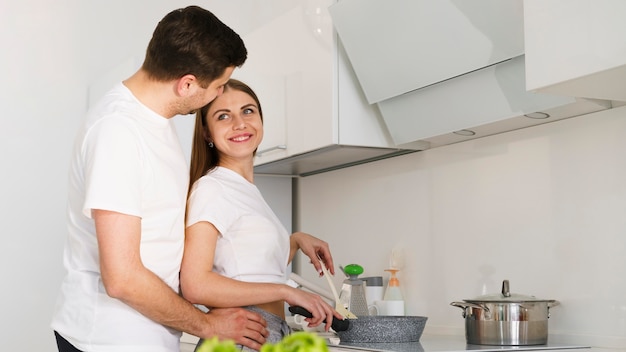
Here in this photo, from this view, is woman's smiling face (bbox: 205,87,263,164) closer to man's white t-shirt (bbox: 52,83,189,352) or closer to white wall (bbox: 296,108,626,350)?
man's white t-shirt (bbox: 52,83,189,352)

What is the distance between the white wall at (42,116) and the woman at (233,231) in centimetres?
140

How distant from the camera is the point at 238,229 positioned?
1744mm

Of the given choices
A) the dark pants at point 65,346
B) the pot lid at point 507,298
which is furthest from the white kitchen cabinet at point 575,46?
the dark pants at point 65,346

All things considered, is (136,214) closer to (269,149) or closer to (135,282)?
(135,282)

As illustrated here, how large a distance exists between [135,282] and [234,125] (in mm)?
574

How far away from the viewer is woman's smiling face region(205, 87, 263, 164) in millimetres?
1869

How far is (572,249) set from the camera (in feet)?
6.64

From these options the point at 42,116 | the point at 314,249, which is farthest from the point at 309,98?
the point at 42,116

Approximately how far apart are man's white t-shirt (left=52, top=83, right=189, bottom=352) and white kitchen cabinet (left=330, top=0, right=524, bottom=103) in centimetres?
83

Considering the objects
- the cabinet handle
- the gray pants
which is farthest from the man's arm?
the cabinet handle

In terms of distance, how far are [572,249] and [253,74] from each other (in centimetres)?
137

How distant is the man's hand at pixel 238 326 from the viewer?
1618mm

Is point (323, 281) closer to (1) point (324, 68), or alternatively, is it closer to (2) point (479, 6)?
(1) point (324, 68)

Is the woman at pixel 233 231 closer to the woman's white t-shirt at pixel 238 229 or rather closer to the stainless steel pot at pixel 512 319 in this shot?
the woman's white t-shirt at pixel 238 229
